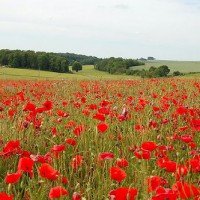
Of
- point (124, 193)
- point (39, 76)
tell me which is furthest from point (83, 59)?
point (124, 193)

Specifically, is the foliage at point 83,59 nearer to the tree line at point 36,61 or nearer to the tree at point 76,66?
the tree at point 76,66

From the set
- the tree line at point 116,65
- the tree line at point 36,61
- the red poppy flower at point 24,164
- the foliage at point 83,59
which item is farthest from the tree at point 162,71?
the foliage at point 83,59

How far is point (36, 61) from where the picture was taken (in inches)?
3223

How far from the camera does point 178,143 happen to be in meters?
4.15

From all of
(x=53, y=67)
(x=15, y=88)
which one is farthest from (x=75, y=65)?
(x=15, y=88)

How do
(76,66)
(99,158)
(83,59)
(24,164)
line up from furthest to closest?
1. (83,59)
2. (76,66)
3. (99,158)
4. (24,164)

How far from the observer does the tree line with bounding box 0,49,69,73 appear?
7844 centimetres

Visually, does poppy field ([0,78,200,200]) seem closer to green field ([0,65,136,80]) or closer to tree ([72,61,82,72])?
green field ([0,65,136,80])

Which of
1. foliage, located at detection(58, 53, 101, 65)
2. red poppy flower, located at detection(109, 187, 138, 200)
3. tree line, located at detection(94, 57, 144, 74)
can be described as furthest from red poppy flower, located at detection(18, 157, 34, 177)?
foliage, located at detection(58, 53, 101, 65)

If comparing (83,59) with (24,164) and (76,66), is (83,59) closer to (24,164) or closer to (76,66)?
(76,66)

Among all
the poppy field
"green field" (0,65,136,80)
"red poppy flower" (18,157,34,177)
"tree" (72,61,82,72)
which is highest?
"red poppy flower" (18,157,34,177)

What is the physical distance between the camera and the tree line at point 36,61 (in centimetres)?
7844

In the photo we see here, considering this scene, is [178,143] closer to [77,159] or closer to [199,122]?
[199,122]

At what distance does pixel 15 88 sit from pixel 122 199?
1119 cm
